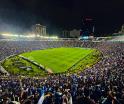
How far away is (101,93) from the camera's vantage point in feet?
71.2

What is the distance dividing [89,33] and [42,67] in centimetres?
12482

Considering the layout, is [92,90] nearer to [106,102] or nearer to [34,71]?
[106,102]

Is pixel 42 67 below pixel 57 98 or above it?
below

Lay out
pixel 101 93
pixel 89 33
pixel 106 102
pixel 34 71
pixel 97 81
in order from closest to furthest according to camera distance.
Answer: pixel 106 102 → pixel 101 93 → pixel 97 81 → pixel 34 71 → pixel 89 33

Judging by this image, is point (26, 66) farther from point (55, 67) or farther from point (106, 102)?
point (106, 102)

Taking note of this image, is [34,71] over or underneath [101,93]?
underneath

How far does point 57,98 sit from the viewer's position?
17.1 metres

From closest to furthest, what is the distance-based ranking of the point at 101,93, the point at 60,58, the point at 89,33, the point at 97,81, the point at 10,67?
the point at 101,93 < the point at 97,81 < the point at 10,67 < the point at 60,58 < the point at 89,33

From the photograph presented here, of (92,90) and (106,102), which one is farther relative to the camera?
(92,90)

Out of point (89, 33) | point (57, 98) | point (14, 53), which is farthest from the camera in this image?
point (89, 33)

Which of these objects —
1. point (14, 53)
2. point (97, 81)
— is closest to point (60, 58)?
point (14, 53)

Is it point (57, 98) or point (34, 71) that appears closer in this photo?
point (57, 98)

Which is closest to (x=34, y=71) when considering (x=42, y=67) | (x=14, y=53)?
(x=42, y=67)

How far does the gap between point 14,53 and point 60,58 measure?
49.9 feet
